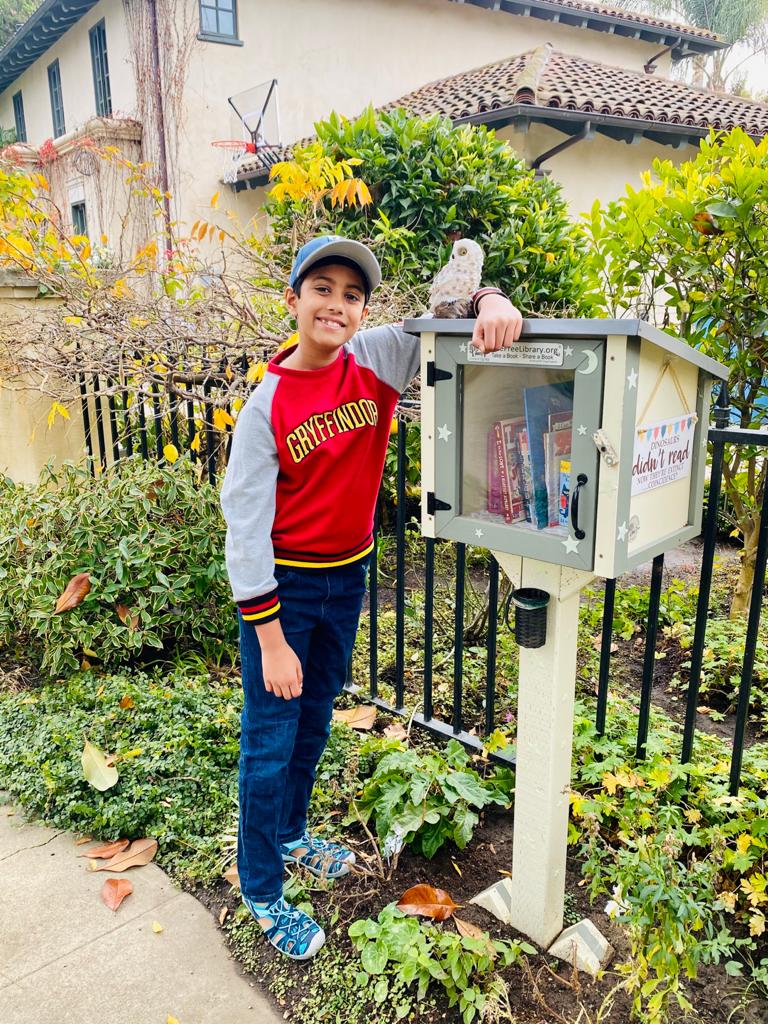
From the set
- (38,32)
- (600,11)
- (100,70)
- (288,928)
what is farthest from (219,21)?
(288,928)

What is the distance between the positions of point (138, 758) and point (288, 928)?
3.15ft

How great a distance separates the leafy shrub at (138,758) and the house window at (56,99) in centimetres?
1802

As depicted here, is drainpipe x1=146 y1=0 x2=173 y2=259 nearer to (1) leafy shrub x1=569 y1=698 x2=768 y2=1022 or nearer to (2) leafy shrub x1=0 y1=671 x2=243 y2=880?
(2) leafy shrub x1=0 y1=671 x2=243 y2=880

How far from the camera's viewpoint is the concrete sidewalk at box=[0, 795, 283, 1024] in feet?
6.46

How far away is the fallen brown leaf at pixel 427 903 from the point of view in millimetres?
2111

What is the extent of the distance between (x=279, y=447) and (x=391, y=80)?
15103mm

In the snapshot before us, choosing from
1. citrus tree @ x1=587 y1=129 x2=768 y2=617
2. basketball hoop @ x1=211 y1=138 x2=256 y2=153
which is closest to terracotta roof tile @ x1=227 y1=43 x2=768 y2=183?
basketball hoop @ x1=211 y1=138 x2=256 y2=153

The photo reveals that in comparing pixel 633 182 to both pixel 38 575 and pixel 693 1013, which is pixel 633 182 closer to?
pixel 38 575

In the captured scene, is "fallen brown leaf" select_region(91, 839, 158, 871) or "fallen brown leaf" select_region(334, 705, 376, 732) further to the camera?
"fallen brown leaf" select_region(334, 705, 376, 732)

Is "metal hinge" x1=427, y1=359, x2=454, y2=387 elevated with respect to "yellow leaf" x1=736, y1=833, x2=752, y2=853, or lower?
elevated

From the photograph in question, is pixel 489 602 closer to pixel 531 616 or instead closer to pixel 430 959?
pixel 531 616

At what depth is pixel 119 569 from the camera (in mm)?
3414

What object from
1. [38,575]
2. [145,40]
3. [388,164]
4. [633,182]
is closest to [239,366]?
[38,575]

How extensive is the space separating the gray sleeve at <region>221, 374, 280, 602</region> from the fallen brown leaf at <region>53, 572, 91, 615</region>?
1811 mm
